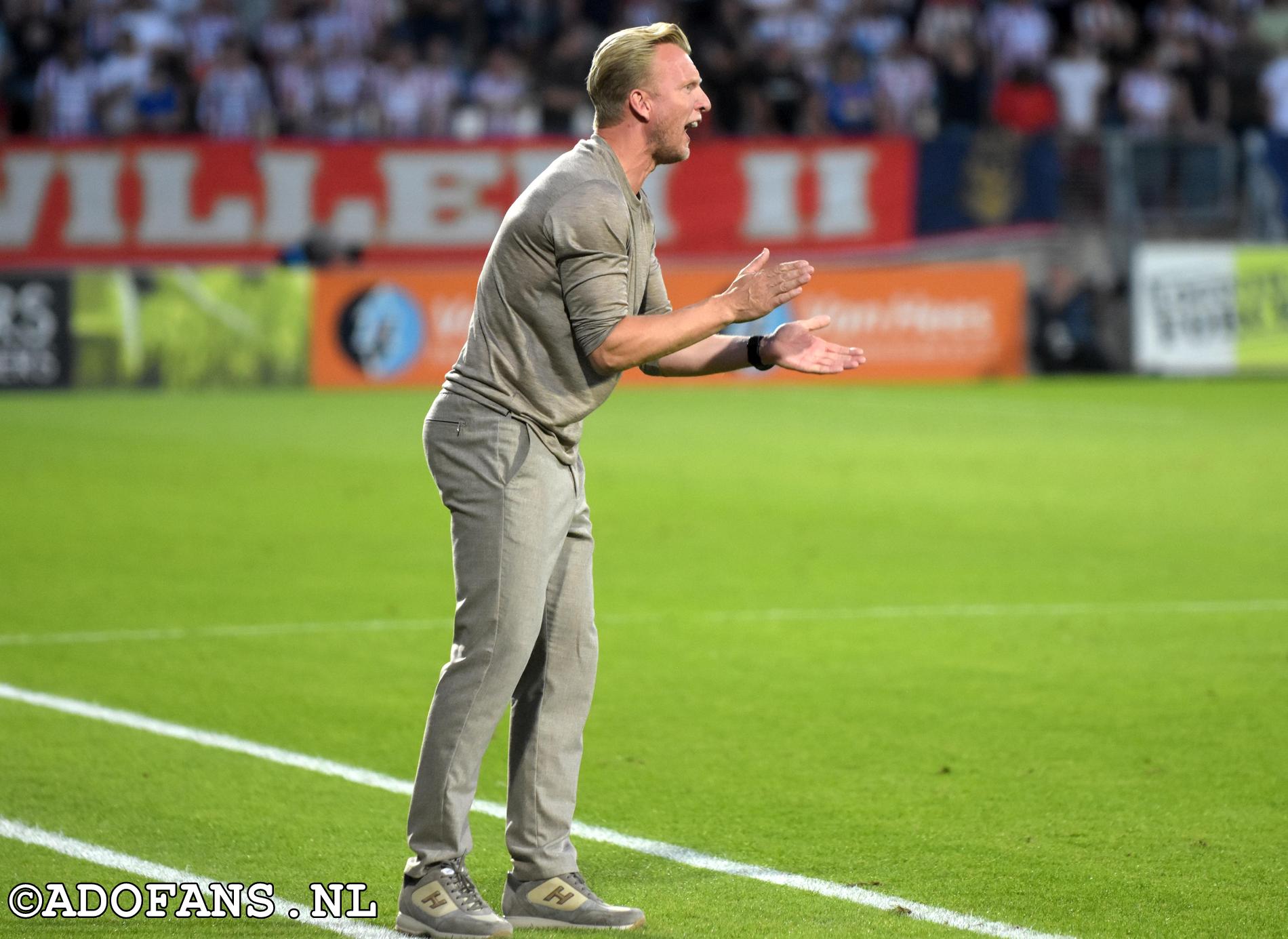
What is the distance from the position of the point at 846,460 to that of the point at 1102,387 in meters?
8.18

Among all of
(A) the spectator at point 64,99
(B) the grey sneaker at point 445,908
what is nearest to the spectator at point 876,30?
(A) the spectator at point 64,99

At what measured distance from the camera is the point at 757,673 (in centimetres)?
834

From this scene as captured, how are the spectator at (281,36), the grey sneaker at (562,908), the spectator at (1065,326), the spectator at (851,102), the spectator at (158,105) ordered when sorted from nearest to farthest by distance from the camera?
the grey sneaker at (562,908), the spectator at (1065,326), the spectator at (158,105), the spectator at (281,36), the spectator at (851,102)

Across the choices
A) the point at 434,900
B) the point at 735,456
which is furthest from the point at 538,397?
the point at 735,456

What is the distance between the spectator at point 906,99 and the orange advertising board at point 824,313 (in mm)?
2817

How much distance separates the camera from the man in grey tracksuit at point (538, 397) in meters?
4.77

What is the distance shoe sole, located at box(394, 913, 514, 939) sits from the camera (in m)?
4.82

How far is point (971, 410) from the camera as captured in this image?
20.6 meters

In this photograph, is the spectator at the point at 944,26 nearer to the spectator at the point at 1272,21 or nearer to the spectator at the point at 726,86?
the spectator at the point at 726,86

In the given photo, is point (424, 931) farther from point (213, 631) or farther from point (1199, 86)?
point (1199, 86)

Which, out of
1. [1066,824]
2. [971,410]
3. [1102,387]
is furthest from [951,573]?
[1102,387]

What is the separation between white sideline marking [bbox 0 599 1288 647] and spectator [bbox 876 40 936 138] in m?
17.4

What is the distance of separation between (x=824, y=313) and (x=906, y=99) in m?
4.59

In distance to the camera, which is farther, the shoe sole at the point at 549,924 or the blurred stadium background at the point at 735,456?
the blurred stadium background at the point at 735,456
